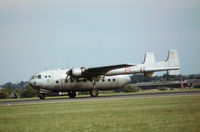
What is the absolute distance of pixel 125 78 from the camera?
46.5m

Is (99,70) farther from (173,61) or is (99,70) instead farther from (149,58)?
(173,61)

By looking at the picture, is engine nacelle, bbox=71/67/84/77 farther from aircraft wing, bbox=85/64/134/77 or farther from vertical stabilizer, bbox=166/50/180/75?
vertical stabilizer, bbox=166/50/180/75

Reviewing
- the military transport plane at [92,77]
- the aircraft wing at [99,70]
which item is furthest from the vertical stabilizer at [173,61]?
the aircraft wing at [99,70]

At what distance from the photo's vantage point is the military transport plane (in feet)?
143

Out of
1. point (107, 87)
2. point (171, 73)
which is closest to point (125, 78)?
point (107, 87)

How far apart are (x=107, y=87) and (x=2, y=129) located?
31128 mm

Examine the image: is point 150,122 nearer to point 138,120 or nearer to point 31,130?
point 138,120

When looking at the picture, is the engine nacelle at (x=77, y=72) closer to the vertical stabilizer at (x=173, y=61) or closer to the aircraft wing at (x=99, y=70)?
the aircraft wing at (x=99, y=70)

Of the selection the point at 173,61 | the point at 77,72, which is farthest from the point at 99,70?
the point at 173,61

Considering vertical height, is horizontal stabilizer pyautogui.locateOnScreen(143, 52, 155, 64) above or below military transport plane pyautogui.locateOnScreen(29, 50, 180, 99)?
above

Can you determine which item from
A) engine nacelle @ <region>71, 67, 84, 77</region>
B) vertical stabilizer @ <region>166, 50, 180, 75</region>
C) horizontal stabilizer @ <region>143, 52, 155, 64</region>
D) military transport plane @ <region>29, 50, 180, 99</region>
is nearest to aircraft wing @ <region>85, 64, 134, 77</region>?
military transport plane @ <region>29, 50, 180, 99</region>

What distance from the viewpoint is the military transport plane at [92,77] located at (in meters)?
43.7

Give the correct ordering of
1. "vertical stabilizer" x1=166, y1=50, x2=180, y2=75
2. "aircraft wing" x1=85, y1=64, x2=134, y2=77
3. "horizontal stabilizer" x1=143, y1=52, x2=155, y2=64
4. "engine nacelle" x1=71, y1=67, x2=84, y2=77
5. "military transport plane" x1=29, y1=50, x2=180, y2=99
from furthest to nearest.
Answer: "vertical stabilizer" x1=166, y1=50, x2=180, y2=75 < "horizontal stabilizer" x1=143, y1=52, x2=155, y2=64 < "military transport plane" x1=29, y1=50, x2=180, y2=99 < "engine nacelle" x1=71, y1=67, x2=84, y2=77 < "aircraft wing" x1=85, y1=64, x2=134, y2=77

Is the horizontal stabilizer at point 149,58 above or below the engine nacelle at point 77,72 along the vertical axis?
above
